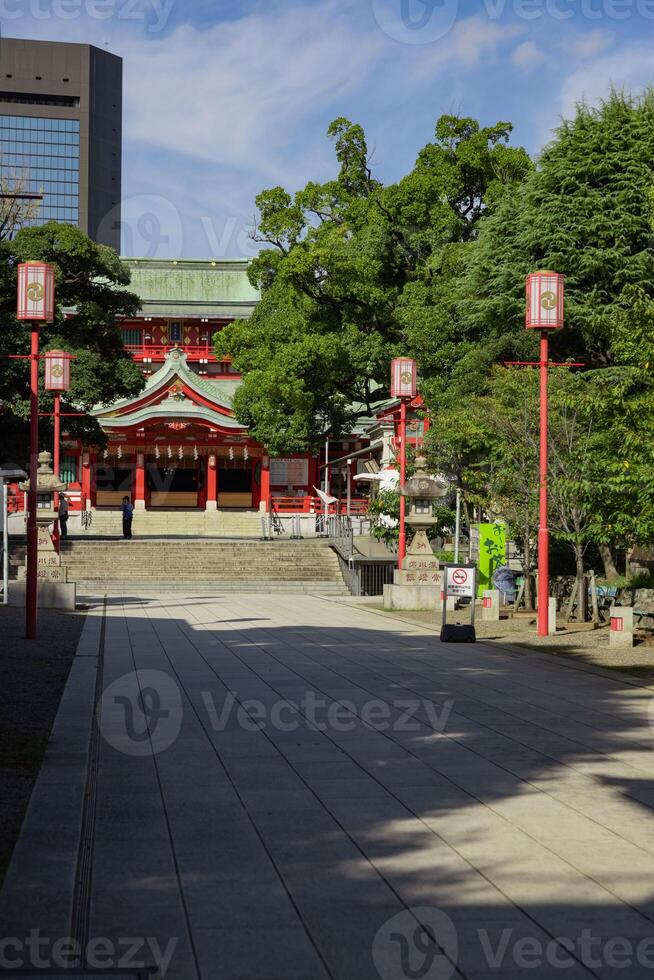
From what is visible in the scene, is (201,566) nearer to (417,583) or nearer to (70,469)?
(417,583)

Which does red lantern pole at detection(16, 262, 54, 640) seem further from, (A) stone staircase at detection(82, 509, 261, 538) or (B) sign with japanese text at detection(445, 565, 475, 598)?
(A) stone staircase at detection(82, 509, 261, 538)

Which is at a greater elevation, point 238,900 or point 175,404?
point 175,404

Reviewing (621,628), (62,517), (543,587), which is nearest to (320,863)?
(621,628)

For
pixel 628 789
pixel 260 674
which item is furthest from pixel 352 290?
pixel 628 789

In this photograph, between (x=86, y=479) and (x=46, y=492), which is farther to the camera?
(x=86, y=479)

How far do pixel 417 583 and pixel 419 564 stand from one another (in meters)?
0.50

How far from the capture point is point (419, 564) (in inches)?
965

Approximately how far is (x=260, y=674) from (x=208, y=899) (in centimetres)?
749

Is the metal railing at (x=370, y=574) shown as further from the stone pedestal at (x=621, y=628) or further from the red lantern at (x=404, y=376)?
the stone pedestal at (x=621, y=628)

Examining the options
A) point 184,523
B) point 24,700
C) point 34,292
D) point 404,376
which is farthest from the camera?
point 184,523

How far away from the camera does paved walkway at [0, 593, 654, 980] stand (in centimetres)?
420

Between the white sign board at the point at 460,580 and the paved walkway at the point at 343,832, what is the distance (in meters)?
5.25

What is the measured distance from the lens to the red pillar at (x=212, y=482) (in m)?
47.3

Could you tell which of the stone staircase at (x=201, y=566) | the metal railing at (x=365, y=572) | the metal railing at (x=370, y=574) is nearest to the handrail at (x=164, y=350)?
the stone staircase at (x=201, y=566)
